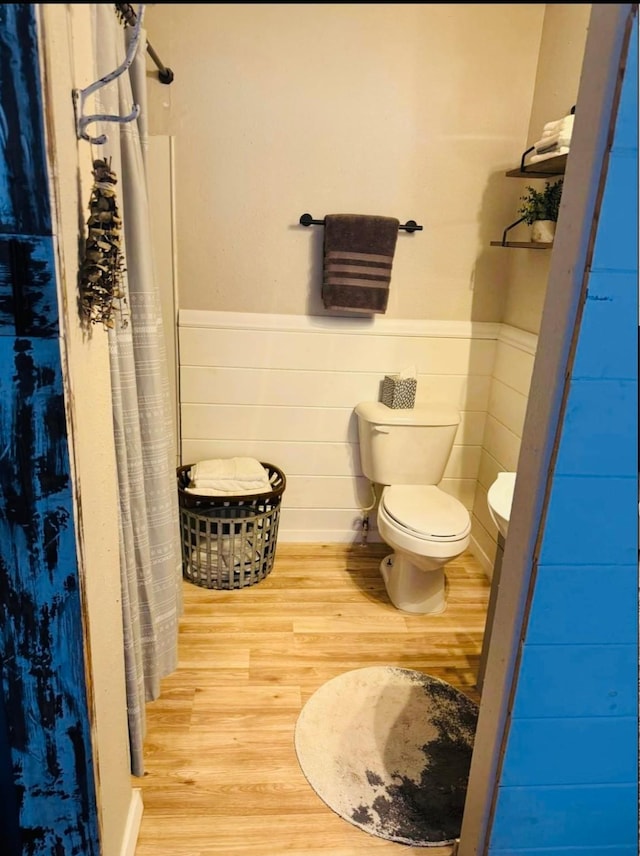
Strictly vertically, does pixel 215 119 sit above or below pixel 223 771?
above

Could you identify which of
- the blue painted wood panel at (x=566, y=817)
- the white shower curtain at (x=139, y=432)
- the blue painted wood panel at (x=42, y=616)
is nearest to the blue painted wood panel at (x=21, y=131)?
the blue painted wood panel at (x=42, y=616)

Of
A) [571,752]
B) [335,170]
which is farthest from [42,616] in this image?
[335,170]

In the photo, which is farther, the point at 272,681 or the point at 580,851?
the point at 272,681

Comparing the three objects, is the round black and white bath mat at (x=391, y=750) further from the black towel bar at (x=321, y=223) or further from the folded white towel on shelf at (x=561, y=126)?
the folded white towel on shelf at (x=561, y=126)

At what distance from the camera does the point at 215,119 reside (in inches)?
93.0

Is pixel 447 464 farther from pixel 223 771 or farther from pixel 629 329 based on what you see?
pixel 629 329

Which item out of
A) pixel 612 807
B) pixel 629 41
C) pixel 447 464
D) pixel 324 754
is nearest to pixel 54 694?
pixel 324 754

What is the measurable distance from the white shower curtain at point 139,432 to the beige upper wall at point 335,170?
0.71 meters

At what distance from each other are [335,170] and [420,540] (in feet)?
4.84

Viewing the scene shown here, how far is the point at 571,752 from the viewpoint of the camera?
122 cm

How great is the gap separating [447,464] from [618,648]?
5.59 ft

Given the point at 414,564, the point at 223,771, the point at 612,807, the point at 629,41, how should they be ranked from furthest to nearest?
the point at 414,564, the point at 223,771, the point at 612,807, the point at 629,41

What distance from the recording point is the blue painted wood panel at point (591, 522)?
104cm

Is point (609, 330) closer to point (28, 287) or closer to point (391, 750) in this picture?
point (28, 287)
